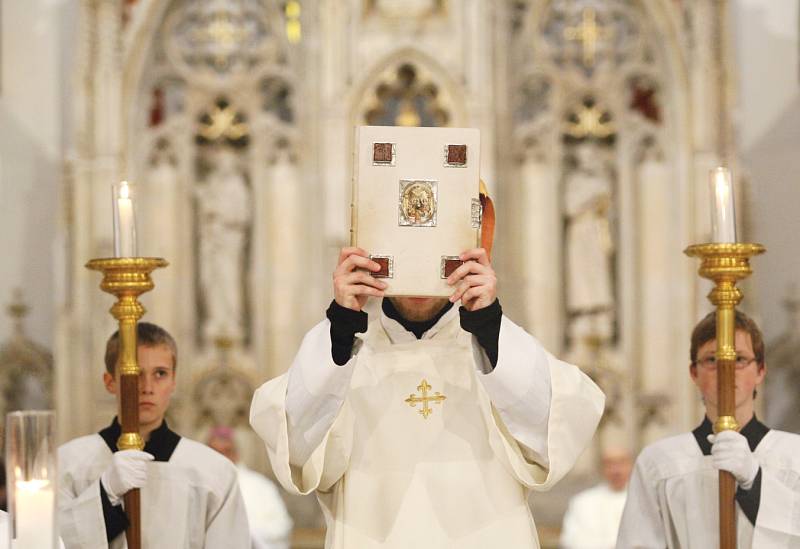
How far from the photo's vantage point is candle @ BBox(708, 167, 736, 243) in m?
3.86

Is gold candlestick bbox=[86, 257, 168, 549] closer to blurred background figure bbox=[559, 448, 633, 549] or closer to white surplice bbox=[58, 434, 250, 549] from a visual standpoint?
white surplice bbox=[58, 434, 250, 549]

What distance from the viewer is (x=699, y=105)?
9.07 meters

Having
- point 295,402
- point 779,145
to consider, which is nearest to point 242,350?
point 779,145

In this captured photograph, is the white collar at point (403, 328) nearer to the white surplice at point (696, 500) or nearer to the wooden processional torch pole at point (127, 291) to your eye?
the wooden processional torch pole at point (127, 291)

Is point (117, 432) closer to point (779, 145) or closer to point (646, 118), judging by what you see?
point (646, 118)

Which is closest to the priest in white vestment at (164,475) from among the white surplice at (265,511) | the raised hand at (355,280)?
the raised hand at (355,280)

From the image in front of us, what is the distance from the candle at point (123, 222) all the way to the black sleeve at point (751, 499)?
6.30 feet

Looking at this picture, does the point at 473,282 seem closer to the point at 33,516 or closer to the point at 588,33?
the point at 33,516

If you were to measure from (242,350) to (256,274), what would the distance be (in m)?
0.51

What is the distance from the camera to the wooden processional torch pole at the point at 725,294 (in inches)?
151

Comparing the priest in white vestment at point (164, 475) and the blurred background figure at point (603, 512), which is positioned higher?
the priest in white vestment at point (164, 475)

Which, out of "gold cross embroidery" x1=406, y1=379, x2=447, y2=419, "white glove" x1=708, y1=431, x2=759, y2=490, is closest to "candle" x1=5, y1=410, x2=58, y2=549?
"gold cross embroidery" x1=406, y1=379, x2=447, y2=419

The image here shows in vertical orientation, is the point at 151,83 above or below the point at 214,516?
above

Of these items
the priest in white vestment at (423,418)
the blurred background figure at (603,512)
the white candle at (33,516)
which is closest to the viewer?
the white candle at (33,516)
